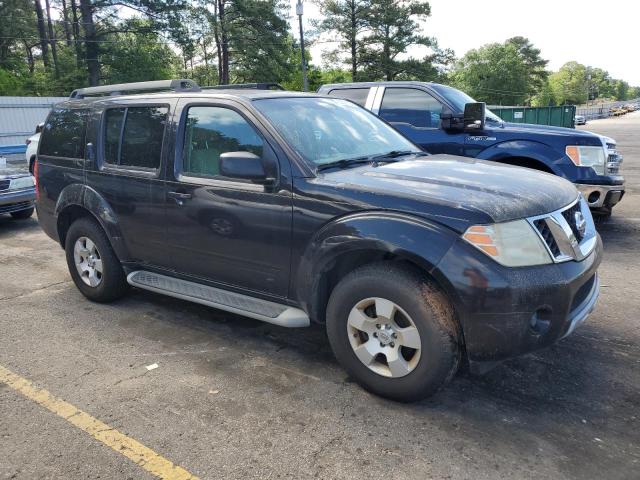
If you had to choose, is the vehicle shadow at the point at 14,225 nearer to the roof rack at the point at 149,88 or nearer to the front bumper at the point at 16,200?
the front bumper at the point at 16,200

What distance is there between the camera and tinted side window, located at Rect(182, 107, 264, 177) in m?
3.67

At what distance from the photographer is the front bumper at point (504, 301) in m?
2.69

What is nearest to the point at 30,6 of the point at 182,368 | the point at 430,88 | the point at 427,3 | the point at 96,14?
the point at 96,14

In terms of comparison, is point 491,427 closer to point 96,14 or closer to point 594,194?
point 594,194

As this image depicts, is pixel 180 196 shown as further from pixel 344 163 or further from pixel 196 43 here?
pixel 196 43

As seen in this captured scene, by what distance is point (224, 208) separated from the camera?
3662 millimetres

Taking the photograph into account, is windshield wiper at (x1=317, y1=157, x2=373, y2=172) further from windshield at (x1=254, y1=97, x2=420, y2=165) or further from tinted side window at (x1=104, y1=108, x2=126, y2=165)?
tinted side window at (x1=104, y1=108, x2=126, y2=165)

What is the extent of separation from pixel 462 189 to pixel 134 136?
2.74 metres

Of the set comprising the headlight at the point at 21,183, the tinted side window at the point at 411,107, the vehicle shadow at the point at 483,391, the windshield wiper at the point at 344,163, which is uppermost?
the tinted side window at the point at 411,107

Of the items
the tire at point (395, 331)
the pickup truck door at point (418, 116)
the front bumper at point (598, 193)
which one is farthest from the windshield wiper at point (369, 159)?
the front bumper at point (598, 193)

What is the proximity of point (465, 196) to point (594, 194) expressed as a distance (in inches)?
170

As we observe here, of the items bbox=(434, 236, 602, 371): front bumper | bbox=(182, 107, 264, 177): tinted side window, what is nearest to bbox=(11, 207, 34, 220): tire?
bbox=(182, 107, 264, 177): tinted side window

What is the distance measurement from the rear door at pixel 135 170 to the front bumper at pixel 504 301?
7.77 feet

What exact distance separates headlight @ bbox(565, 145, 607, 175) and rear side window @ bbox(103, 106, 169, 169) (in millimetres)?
4783
